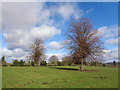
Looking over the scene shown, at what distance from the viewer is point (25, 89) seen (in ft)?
22.8

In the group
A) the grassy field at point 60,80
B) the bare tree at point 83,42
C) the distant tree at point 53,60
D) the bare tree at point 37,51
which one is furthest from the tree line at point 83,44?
the distant tree at point 53,60

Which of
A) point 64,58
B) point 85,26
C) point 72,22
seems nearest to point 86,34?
point 85,26

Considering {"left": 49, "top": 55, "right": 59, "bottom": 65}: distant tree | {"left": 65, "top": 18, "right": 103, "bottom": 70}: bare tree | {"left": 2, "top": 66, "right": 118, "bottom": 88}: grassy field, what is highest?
{"left": 65, "top": 18, "right": 103, "bottom": 70}: bare tree

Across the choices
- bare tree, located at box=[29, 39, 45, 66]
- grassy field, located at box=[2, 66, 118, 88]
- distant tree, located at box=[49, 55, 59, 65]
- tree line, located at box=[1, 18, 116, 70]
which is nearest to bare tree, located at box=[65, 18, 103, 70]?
tree line, located at box=[1, 18, 116, 70]

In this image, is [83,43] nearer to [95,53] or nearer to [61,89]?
[95,53]

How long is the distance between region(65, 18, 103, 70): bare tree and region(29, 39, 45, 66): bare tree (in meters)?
24.6

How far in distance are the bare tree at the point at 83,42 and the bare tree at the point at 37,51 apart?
24.6 meters

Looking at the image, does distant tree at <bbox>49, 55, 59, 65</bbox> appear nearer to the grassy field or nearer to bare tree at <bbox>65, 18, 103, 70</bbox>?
bare tree at <bbox>65, 18, 103, 70</bbox>

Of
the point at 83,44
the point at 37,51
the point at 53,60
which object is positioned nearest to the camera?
the point at 83,44

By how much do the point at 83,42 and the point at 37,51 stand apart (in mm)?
27252

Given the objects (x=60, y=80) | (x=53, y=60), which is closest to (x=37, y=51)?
(x=53, y=60)

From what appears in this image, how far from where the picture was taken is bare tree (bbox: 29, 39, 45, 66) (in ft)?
157

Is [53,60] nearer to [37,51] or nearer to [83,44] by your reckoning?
[37,51]

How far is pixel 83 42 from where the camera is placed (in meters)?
25.8
